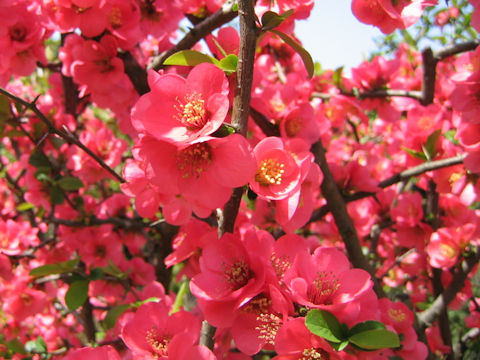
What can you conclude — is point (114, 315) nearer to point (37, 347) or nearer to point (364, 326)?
point (37, 347)

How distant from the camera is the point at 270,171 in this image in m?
0.79

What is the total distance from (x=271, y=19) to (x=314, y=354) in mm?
614

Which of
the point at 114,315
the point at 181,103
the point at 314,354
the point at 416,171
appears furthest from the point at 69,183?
the point at 416,171

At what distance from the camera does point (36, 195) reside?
5.58 ft

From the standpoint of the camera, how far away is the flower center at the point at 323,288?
2.36 feet

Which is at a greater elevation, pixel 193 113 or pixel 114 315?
pixel 193 113

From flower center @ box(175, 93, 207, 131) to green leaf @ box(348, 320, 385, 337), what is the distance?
1.47 ft

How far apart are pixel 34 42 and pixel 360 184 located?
4.22 feet

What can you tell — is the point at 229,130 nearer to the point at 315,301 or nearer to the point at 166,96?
the point at 166,96

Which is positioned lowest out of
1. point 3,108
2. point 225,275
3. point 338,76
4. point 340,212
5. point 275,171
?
point 340,212

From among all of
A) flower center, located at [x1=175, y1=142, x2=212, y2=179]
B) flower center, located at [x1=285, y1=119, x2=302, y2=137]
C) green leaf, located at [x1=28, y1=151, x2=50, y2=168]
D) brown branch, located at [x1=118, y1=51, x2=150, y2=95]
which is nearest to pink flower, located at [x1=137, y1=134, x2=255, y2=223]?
flower center, located at [x1=175, y1=142, x2=212, y2=179]

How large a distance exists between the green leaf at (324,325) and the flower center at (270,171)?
0.89 feet

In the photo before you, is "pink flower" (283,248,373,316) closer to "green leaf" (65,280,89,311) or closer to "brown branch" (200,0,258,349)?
"brown branch" (200,0,258,349)

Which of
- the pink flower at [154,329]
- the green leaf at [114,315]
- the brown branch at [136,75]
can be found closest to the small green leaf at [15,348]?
the green leaf at [114,315]
